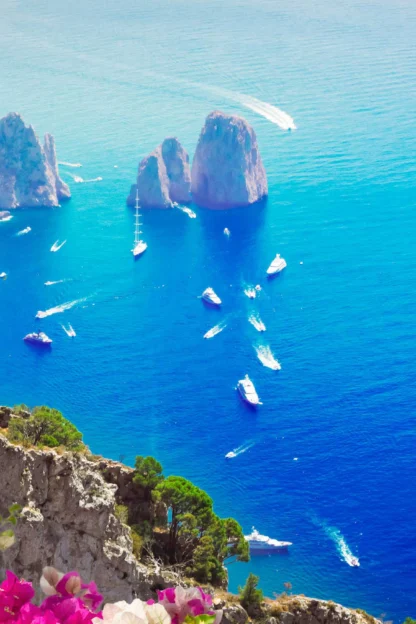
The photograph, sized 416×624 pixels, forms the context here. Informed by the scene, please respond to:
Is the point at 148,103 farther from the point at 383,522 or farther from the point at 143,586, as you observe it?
the point at 143,586

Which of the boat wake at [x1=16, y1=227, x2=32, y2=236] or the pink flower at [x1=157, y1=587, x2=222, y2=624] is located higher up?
the boat wake at [x1=16, y1=227, x2=32, y2=236]

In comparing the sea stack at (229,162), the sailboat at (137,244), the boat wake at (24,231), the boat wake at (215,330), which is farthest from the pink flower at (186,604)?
the sea stack at (229,162)

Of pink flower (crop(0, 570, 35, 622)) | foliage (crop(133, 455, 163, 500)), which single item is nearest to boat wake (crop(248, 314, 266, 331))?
foliage (crop(133, 455, 163, 500))

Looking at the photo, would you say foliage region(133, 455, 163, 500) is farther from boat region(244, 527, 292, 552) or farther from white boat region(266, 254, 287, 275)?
white boat region(266, 254, 287, 275)

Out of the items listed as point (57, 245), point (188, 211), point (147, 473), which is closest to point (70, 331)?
point (57, 245)

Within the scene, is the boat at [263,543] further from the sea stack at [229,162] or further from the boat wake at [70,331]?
the sea stack at [229,162]

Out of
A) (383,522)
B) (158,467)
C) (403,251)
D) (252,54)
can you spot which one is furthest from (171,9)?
(158,467)

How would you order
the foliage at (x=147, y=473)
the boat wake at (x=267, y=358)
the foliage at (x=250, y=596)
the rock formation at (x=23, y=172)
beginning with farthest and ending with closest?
the rock formation at (x=23, y=172), the boat wake at (x=267, y=358), the foliage at (x=147, y=473), the foliage at (x=250, y=596)
